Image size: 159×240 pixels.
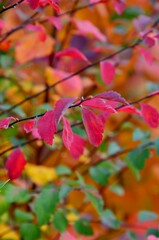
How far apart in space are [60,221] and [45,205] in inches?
3.4

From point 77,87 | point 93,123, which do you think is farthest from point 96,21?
point 93,123

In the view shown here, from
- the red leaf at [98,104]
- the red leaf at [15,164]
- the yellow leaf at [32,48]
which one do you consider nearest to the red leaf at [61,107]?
the red leaf at [98,104]

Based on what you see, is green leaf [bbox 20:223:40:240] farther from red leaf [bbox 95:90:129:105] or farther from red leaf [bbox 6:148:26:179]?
red leaf [bbox 95:90:129:105]

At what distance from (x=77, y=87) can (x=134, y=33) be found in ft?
1.53

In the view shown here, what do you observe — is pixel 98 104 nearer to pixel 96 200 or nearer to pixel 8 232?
pixel 96 200

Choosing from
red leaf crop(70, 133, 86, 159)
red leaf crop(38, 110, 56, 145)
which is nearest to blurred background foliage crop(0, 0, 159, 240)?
red leaf crop(70, 133, 86, 159)

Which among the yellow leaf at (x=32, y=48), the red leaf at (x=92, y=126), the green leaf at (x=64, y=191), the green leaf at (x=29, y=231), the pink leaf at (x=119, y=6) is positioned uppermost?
the yellow leaf at (x=32, y=48)

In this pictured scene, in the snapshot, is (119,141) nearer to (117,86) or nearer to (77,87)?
(117,86)

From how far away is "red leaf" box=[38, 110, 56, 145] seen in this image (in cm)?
69

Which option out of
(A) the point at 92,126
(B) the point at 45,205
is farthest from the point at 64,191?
(A) the point at 92,126

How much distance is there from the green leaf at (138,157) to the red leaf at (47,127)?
431mm

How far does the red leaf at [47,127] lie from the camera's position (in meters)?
0.69

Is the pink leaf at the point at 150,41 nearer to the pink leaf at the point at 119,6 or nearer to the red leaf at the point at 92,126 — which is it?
the pink leaf at the point at 119,6

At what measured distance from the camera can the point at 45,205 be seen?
1000 millimetres
